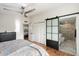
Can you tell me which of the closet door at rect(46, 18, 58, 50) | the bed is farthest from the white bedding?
the closet door at rect(46, 18, 58, 50)

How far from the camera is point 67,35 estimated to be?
1395mm

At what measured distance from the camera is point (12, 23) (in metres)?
1.38

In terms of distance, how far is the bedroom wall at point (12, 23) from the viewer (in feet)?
4.28

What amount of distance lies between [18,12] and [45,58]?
0.99 metres

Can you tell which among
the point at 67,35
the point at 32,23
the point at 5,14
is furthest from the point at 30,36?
the point at 67,35

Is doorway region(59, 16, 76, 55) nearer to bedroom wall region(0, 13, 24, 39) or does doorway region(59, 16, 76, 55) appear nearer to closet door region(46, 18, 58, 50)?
closet door region(46, 18, 58, 50)

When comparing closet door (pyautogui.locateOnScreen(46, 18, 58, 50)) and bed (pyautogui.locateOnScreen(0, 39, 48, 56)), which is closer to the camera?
bed (pyautogui.locateOnScreen(0, 39, 48, 56))

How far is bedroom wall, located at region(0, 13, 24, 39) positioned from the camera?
1305mm

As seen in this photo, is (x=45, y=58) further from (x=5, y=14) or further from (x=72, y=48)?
(x=5, y=14)

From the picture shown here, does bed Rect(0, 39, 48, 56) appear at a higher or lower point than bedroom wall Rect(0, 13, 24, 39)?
lower

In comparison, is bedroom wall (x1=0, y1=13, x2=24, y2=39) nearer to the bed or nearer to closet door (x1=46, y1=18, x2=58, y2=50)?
the bed

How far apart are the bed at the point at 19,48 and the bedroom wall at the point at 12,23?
0.44 ft

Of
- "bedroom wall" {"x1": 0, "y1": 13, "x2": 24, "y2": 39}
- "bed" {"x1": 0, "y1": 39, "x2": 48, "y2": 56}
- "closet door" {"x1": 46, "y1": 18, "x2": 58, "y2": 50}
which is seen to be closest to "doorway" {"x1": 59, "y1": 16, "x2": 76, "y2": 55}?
"closet door" {"x1": 46, "y1": 18, "x2": 58, "y2": 50}

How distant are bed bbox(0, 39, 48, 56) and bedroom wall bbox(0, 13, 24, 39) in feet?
0.44
